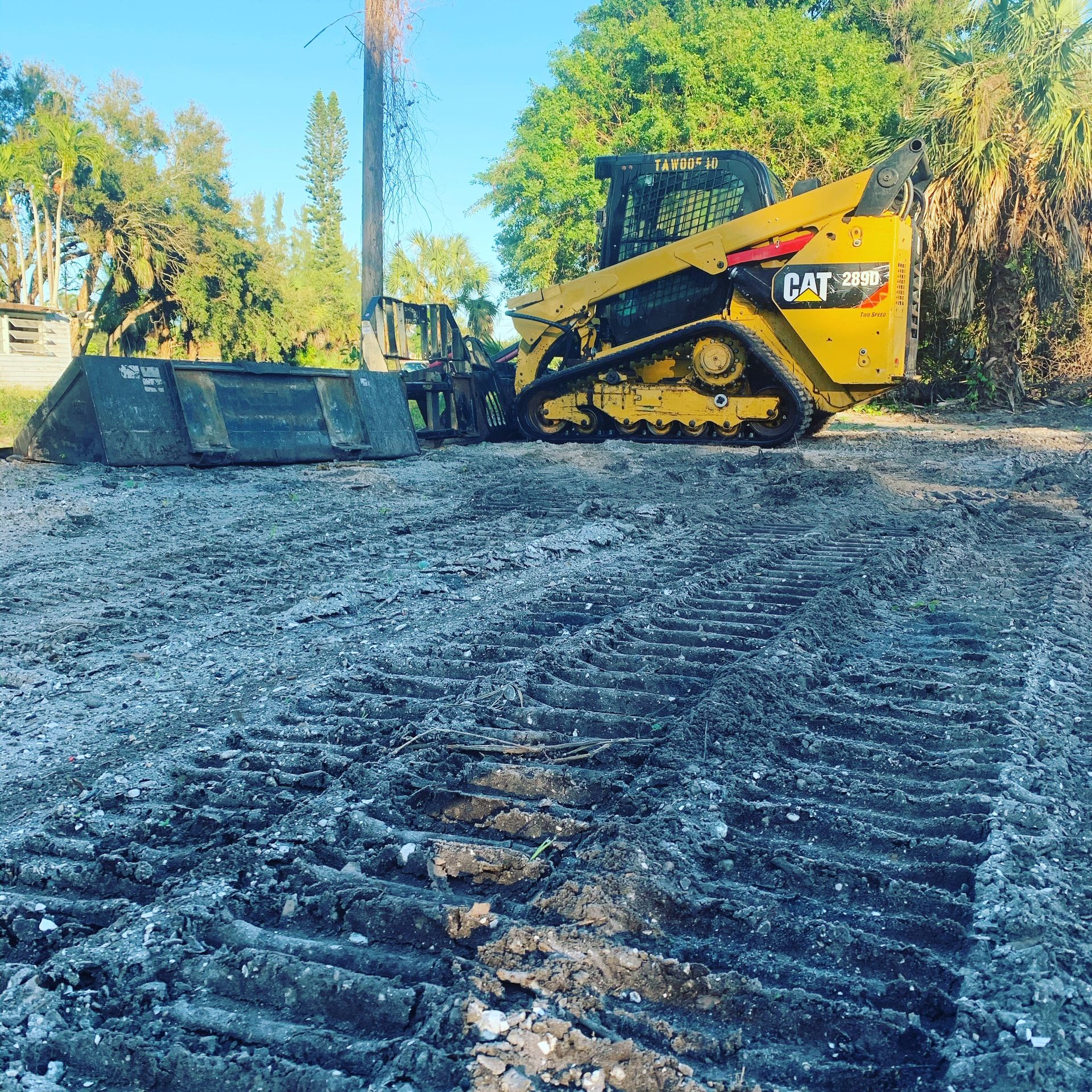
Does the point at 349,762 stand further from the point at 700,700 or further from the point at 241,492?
the point at 241,492

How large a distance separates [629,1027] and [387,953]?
1.79ft

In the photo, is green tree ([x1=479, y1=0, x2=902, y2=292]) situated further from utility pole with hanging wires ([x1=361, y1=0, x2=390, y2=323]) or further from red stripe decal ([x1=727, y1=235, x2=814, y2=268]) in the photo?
red stripe decal ([x1=727, y1=235, x2=814, y2=268])

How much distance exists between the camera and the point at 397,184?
14.1 m

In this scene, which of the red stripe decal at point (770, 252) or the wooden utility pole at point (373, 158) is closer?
the red stripe decal at point (770, 252)

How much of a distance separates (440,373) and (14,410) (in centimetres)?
796

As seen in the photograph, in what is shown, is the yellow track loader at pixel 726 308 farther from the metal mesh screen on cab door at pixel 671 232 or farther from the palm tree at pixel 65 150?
the palm tree at pixel 65 150

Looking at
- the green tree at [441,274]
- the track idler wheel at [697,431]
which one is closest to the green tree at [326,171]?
the green tree at [441,274]

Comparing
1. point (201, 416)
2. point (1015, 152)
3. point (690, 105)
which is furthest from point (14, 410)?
point (1015, 152)

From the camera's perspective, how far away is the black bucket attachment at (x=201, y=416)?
8742 millimetres

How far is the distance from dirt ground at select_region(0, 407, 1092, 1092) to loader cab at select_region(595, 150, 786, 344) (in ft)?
24.6

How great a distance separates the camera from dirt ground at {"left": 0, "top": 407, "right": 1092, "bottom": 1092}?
1771 mm

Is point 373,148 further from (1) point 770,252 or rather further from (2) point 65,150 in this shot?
(2) point 65,150

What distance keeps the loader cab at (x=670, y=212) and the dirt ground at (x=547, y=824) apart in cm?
749

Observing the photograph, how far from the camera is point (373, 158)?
13.3 metres
